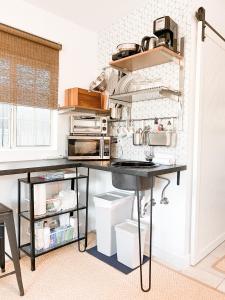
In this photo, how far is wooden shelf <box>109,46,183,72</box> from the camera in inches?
76.7

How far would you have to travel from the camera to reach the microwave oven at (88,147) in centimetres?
235

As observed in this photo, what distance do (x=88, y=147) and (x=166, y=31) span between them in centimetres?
127

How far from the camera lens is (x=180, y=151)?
211cm

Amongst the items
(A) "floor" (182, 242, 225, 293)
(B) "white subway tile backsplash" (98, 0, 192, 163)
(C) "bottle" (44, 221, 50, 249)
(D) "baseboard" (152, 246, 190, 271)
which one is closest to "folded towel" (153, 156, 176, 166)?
(B) "white subway tile backsplash" (98, 0, 192, 163)

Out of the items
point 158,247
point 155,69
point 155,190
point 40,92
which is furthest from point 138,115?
point 158,247

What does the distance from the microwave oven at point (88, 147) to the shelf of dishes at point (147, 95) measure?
1.43 feet

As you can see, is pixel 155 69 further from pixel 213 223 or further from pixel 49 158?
pixel 213 223

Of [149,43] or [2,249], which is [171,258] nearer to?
[2,249]

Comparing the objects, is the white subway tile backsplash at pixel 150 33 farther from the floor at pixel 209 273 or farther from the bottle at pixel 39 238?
the bottle at pixel 39 238

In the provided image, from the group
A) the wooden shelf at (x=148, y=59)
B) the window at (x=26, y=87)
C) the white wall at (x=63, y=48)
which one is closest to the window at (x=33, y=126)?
the window at (x=26, y=87)

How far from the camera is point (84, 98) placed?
2.49 meters

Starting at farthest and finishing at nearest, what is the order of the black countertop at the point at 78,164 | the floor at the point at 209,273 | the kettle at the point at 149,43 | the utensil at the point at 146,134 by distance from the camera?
1. the utensil at the point at 146,134
2. the kettle at the point at 149,43
3. the floor at the point at 209,273
4. the black countertop at the point at 78,164

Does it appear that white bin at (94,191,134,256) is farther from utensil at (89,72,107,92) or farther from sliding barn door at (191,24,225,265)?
utensil at (89,72,107,92)

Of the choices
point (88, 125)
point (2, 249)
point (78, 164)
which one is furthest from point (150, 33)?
point (2, 249)
